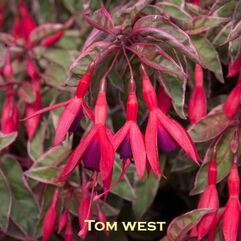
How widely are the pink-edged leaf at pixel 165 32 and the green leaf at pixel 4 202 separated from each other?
0.41 m

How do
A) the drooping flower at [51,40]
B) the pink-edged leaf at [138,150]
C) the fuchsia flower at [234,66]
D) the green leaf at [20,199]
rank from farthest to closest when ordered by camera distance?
the drooping flower at [51,40] < the green leaf at [20,199] < the fuchsia flower at [234,66] < the pink-edged leaf at [138,150]

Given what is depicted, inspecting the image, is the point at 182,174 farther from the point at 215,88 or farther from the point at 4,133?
the point at 4,133

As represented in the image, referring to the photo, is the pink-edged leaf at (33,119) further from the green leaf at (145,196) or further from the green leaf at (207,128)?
the green leaf at (207,128)

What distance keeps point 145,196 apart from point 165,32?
1.41ft

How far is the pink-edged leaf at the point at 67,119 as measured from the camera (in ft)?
3.09

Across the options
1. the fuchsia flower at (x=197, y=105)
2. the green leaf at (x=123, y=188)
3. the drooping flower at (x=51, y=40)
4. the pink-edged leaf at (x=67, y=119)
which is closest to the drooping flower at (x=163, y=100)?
the fuchsia flower at (x=197, y=105)

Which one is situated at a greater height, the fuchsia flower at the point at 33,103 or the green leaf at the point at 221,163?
the fuchsia flower at the point at 33,103

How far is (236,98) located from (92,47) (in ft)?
0.97

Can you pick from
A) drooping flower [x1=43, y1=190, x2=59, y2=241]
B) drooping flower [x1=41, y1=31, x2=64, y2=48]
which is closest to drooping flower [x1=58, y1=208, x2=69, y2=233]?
drooping flower [x1=43, y1=190, x2=59, y2=241]

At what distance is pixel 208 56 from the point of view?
3.85 ft

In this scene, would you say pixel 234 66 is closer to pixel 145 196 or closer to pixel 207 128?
pixel 207 128

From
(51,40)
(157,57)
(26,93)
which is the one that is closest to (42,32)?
(51,40)

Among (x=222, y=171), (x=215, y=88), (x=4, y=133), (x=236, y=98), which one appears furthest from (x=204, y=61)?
(x=4, y=133)

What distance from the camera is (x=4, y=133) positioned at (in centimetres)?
126
